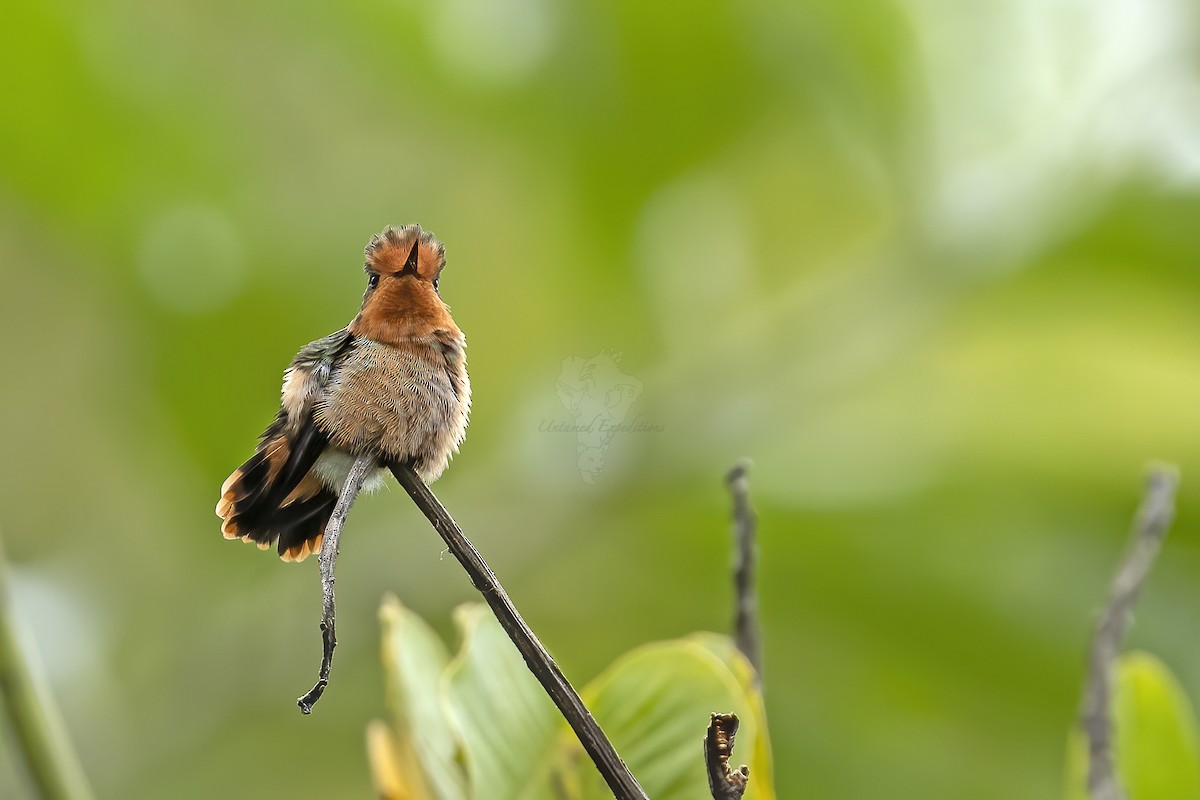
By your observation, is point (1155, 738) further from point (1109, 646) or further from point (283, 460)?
point (283, 460)

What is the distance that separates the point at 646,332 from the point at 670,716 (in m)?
0.53

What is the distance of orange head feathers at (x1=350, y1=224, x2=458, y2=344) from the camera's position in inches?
7.2

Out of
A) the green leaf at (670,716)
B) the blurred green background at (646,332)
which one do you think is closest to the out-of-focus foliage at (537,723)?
the green leaf at (670,716)

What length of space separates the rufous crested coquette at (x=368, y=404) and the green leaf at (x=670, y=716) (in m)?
0.06

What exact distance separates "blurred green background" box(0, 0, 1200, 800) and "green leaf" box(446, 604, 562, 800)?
1.02ft

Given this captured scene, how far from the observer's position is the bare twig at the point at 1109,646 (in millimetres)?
321

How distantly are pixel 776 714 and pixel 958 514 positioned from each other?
0.19 m

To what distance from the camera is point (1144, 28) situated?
0.81 m

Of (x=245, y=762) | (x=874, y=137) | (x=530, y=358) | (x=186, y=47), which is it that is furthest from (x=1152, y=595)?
(x=186, y=47)

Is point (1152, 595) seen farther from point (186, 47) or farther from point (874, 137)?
point (186, 47)

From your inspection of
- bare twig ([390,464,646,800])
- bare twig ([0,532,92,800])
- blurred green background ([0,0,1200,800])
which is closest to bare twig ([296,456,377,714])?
bare twig ([390,464,646,800])

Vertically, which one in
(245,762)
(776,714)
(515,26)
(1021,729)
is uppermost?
(515,26)

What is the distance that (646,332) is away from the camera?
2.41 ft

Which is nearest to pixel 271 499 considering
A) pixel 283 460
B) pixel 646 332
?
pixel 283 460
